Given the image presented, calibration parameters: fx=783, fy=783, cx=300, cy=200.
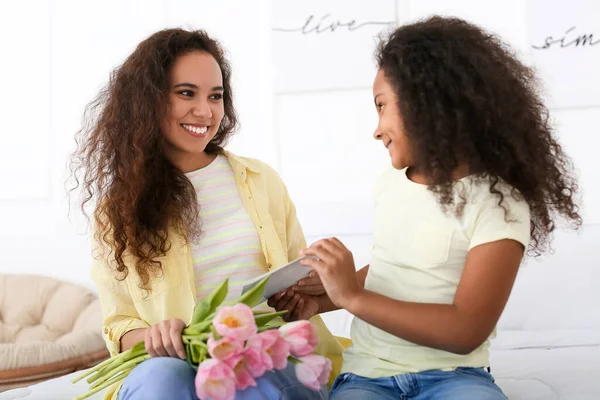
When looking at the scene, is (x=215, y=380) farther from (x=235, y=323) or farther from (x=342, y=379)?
(x=342, y=379)

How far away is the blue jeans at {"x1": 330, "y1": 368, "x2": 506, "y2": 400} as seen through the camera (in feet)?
4.60

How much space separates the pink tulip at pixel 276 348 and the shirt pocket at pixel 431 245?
1.18 feet

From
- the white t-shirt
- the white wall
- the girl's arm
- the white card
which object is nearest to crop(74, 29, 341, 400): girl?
the white card

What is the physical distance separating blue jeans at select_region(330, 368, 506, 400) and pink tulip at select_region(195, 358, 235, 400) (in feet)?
1.03

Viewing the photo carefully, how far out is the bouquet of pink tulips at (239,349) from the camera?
120 centimetres

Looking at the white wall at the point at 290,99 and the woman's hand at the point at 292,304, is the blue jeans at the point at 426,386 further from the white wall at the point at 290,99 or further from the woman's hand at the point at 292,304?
the white wall at the point at 290,99

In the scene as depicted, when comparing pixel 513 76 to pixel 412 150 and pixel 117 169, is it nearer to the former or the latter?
pixel 412 150

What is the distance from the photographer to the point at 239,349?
1206mm

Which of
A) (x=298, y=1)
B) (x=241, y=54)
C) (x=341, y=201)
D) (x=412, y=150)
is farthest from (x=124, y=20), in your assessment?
(x=412, y=150)

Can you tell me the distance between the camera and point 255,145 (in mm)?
3283

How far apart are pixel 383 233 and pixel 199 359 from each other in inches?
18.5

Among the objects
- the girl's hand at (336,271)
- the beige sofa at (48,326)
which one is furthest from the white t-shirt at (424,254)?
the beige sofa at (48,326)

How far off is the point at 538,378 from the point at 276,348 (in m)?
1.10

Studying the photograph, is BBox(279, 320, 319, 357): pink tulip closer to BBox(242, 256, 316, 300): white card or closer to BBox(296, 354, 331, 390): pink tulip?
BBox(296, 354, 331, 390): pink tulip
